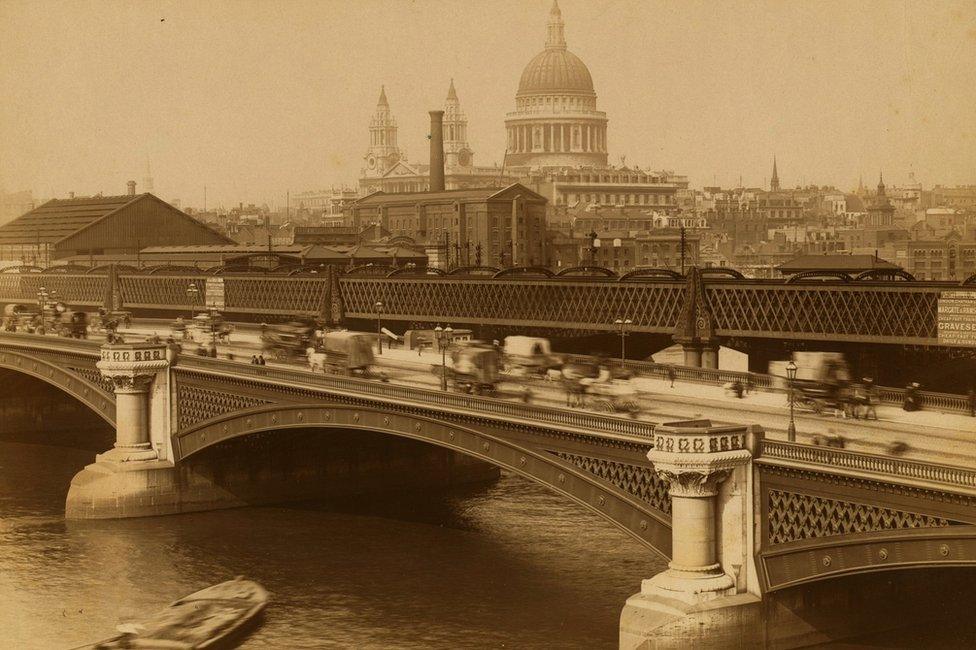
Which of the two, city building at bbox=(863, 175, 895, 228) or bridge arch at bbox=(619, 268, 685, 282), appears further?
city building at bbox=(863, 175, 895, 228)

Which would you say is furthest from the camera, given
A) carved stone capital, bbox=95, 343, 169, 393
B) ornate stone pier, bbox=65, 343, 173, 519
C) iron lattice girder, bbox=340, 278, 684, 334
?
iron lattice girder, bbox=340, 278, 684, 334

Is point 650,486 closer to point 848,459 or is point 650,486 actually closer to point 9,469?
point 848,459

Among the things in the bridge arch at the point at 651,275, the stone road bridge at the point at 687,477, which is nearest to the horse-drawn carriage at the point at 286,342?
the stone road bridge at the point at 687,477

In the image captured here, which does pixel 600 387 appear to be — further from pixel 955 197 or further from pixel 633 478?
pixel 955 197

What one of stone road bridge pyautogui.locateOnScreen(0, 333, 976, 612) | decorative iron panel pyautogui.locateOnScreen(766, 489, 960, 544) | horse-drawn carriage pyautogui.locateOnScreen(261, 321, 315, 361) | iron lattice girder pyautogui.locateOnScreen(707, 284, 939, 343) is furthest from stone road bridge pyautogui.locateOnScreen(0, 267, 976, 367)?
decorative iron panel pyautogui.locateOnScreen(766, 489, 960, 544)

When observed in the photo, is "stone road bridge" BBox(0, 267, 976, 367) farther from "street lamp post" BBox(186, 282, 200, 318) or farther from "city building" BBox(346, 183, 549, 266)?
"city building" BBox(346, 183, 549, 266)

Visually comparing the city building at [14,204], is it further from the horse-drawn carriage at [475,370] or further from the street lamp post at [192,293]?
the horse-drawn carriage at [475,370]
